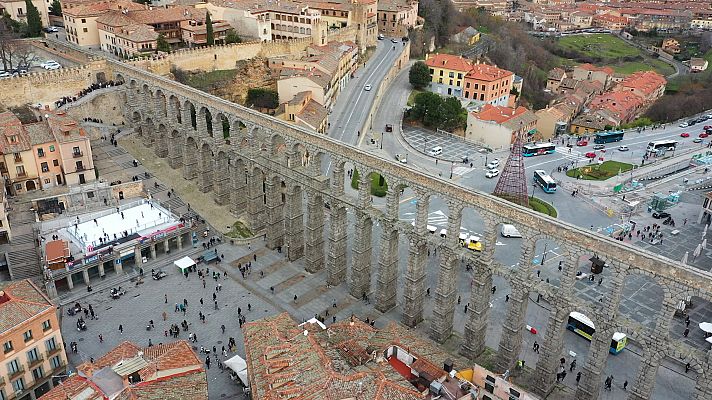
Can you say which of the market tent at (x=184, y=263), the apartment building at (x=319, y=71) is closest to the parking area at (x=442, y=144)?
the apartment building at (x=319, y=71)

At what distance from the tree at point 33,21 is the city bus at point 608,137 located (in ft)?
354

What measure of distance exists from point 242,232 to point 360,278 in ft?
61.2

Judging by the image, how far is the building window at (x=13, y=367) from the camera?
1554 inches

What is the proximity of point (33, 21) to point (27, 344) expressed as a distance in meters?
84.6

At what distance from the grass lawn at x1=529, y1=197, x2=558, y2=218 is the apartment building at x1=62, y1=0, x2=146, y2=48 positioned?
274ft

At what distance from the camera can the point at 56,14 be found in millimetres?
116250

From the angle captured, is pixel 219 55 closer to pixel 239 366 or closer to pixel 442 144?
pixel 442 144

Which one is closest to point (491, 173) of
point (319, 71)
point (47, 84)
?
point (319, 71)

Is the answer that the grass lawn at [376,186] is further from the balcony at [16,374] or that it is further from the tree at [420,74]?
the balcony at [16,374]

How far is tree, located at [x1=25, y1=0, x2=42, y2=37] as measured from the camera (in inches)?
4031

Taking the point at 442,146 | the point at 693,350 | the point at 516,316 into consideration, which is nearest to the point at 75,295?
the point at 516,316

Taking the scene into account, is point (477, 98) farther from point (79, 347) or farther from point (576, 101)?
point (79, 347)

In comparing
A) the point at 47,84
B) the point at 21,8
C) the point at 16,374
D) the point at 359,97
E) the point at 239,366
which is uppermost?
the point at 21,8

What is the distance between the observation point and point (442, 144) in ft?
322
